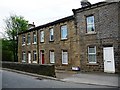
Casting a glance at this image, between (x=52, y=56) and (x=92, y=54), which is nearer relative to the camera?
(x=92, y=54)

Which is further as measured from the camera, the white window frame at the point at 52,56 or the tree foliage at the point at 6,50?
the tree foliage at the point at 6,50

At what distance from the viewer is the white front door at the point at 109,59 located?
2067 centimetres

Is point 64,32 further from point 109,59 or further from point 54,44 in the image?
point 109,59

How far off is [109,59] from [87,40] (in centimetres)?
330

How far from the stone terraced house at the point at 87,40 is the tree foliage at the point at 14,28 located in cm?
2119

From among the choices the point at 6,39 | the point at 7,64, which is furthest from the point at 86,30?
the point at 6,39

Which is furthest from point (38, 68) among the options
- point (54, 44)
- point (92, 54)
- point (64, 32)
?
point (54, 44)

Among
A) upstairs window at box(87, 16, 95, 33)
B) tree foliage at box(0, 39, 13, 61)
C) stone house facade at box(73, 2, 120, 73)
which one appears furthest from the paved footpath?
tree foliage at box(0, 39, 13, 61)

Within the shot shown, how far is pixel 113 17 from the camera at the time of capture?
2086 cm

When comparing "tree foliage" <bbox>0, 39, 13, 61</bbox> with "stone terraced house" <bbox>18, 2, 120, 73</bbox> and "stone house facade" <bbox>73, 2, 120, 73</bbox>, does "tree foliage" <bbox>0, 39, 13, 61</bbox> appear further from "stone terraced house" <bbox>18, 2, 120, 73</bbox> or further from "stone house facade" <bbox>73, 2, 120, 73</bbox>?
"stone house facade" <bbox>73, 2, 120, 73</bbox>

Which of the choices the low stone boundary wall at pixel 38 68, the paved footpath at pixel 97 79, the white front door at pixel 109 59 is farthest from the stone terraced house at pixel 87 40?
the low stone boundary wall at pixel 38 68

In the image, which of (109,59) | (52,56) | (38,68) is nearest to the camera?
(109,59)

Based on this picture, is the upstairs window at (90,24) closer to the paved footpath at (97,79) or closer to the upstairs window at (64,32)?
the upstairs window at (64,32)

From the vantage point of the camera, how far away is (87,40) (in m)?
23.1
